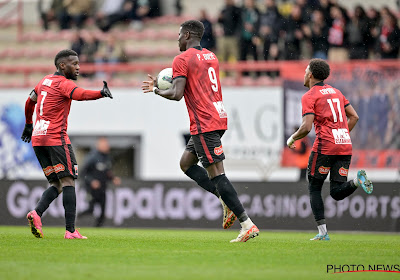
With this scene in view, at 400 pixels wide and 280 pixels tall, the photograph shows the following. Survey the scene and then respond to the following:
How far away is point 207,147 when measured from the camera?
8086 mm

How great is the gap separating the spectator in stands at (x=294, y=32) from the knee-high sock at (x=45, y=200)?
34.0ft

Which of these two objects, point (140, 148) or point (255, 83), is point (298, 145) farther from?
point (140, 148)

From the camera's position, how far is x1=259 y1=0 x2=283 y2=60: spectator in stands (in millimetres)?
18391

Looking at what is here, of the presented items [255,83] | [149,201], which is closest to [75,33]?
[255,83]

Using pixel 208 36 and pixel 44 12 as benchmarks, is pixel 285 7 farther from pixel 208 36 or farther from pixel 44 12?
pixel 44 12

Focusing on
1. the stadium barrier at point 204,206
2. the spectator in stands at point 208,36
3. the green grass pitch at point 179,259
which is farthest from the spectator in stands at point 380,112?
the green grass pitch at point 179,259

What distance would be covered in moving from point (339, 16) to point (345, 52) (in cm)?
87

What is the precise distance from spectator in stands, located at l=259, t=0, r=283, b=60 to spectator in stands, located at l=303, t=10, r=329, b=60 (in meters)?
0.75

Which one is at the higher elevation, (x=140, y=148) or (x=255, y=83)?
(x=255, y=83)

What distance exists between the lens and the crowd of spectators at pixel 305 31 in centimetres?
1761

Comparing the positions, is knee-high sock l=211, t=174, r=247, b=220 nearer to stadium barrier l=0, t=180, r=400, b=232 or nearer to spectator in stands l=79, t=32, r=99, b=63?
stadium barrier l=0, t=180, r=400, b=232

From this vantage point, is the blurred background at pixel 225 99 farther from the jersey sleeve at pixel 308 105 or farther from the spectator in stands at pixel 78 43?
the jersey sleeve at pixel 308 105

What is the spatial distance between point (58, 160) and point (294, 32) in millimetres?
10569

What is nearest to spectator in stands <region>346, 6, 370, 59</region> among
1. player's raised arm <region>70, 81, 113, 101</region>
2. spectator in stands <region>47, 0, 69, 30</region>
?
spectator in stands <region>47, 0, 69, 30</region>
